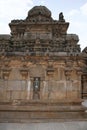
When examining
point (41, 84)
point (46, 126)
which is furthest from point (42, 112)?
point (46, 126)

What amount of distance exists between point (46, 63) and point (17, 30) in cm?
508

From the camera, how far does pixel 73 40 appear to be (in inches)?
557

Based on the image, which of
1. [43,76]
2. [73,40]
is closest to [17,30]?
[73,40]

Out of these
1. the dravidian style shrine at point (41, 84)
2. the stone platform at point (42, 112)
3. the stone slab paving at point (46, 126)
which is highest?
the dravidian style shrine at point (41, 84)

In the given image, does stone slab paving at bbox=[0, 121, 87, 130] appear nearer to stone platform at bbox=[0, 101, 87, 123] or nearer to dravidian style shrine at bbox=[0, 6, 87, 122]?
stone platform at bbox=[0, 101, 87, 123]

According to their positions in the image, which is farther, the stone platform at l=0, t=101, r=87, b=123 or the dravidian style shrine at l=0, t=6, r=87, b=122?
the dravidian style shrine at l=0, t=6, r=87, b=122

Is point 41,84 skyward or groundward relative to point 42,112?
skyward

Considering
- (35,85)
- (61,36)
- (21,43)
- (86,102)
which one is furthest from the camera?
(61,36)

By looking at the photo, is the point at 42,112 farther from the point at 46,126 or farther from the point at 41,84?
the point at 46,126

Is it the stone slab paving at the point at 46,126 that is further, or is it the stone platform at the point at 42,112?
the stone platform at the point at 42,112

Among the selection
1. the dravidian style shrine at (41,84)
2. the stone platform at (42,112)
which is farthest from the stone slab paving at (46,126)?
the dravidian style shrine at (41,84)

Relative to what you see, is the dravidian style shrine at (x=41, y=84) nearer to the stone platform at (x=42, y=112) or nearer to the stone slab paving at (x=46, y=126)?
the stone platform at (x=42, y=112)

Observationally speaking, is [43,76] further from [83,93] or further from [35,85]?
[83,93]

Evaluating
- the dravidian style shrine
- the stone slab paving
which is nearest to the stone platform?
the dravidian style shrine
